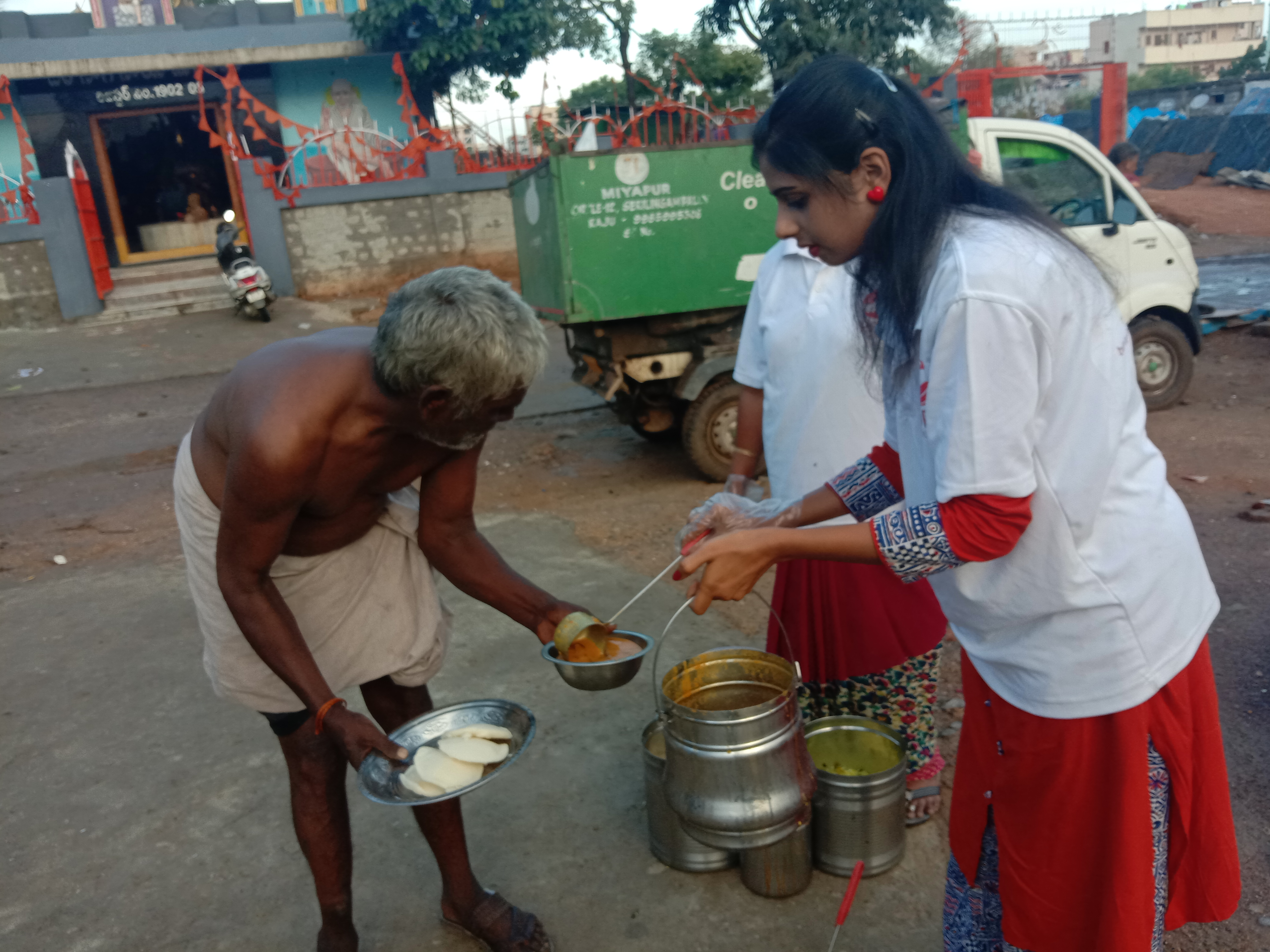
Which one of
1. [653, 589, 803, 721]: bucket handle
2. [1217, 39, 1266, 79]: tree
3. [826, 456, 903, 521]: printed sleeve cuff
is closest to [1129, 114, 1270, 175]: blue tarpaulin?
[1217, 39, 1266, 79]: tree

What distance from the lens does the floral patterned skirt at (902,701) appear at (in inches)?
103

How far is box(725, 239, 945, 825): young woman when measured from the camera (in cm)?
253

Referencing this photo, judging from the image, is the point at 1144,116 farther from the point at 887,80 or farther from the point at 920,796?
the point at 887,80

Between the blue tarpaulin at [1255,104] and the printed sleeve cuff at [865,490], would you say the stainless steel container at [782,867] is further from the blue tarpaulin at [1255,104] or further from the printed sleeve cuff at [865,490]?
the blue tarpaulin at [1255,104]

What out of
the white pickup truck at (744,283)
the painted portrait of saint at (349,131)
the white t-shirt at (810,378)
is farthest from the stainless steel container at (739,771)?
the painted portrait of saint at (349,131)

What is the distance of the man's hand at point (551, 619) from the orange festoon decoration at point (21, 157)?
12.6 m

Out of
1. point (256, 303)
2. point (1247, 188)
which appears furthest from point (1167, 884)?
point (1247, 188)

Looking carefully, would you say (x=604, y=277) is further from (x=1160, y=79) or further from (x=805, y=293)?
(x=1160, y=79)

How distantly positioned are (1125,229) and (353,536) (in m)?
5.91

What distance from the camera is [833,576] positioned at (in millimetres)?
2566

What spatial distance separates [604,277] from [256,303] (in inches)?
299

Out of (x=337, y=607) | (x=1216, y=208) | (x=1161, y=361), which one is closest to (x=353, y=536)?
(x=337, y=607)

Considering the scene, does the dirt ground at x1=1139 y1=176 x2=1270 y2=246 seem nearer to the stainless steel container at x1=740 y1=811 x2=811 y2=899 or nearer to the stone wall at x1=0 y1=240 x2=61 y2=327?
the stainless steel container at x1=740 y1=811 x2=811 y2=899

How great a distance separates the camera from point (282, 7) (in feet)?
49.8
